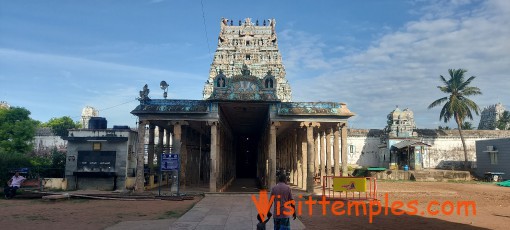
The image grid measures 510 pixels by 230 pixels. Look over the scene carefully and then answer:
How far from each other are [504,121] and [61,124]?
281 feet

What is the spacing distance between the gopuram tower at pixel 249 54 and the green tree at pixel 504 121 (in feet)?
152

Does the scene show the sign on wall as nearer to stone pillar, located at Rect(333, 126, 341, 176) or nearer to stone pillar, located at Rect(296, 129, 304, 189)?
stone pillar, located at Rect(296, 129, 304, 189)

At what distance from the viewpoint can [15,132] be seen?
140 ft

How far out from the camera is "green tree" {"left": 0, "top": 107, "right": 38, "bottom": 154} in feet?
138

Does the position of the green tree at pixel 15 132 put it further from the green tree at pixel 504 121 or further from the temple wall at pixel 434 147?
the green tree at pixel 504 121

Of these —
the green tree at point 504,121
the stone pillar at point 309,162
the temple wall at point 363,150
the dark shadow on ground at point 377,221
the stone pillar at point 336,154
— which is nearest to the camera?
the dark shadow on ground at point 377,221

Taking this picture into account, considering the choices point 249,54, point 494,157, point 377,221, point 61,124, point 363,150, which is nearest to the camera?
point 377,221

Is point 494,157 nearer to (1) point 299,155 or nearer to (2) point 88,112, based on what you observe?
(1) point 299,155

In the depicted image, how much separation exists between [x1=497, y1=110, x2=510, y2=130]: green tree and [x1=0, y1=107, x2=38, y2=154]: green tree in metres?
80.3

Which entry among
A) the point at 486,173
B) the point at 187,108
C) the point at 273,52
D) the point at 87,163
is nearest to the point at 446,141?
the point at 486,173

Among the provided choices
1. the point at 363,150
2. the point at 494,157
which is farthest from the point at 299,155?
the point at 363,150

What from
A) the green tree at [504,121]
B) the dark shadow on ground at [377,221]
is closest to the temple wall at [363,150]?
the green tree at [504,121]

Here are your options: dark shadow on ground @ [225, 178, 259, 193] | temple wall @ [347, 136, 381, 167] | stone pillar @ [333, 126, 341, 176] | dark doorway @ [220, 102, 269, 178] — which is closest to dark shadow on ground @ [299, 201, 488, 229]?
dark doorway @ [220, 102, 269, 178]

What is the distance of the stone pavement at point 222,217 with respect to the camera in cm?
1048
